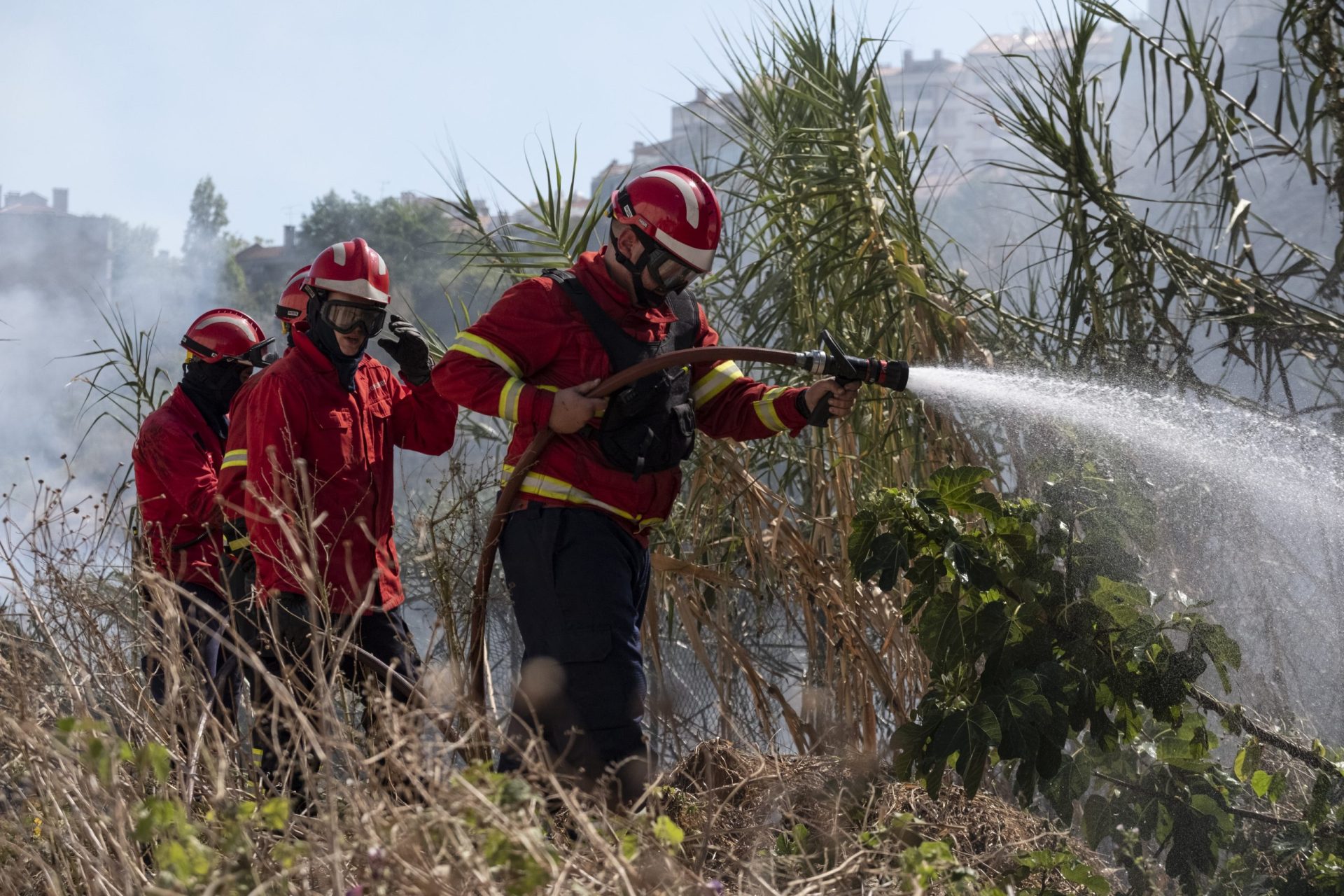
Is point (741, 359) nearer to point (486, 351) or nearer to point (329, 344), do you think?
point (486, 351)

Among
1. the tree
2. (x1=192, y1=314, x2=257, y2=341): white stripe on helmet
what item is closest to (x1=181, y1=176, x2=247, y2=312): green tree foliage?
the tree

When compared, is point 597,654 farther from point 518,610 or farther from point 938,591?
point 938,591

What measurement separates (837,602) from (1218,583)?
1168 mm

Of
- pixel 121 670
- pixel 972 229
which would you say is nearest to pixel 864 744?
pixel 121 670

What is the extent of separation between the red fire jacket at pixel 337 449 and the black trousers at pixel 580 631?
57 cm

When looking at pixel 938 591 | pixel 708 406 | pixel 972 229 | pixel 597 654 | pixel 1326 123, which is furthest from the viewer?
pixel 972 229

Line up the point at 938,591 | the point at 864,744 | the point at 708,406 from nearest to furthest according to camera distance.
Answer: the point at 938,591, the point at 708,406, the point at 864,744

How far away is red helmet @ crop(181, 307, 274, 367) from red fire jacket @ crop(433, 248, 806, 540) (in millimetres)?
1783

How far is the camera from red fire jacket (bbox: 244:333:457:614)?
3.82 m

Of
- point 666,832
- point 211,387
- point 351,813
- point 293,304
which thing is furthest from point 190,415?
point 666,832

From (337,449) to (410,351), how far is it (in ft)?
1.65

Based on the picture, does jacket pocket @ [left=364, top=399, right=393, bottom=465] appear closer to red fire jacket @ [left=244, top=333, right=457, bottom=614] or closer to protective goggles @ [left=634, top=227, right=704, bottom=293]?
red fire jacket @ [left=244, top=333, right=457, bottom=614]

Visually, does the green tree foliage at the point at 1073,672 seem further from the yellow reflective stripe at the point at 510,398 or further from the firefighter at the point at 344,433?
the firefighter at the point at 344,433

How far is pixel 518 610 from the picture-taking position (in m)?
3.47
